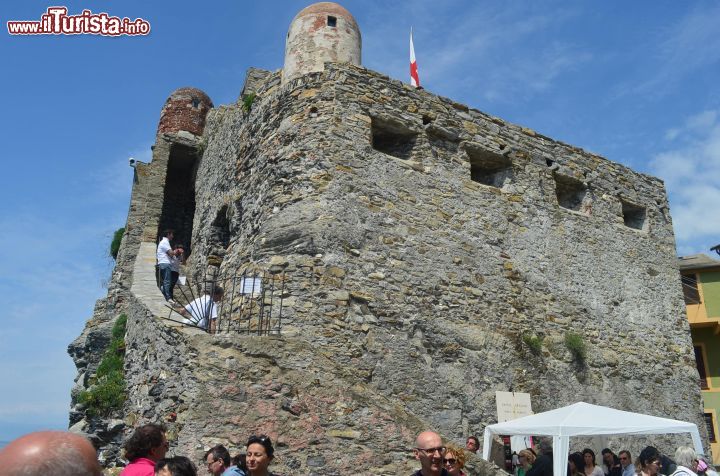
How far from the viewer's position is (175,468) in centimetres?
347

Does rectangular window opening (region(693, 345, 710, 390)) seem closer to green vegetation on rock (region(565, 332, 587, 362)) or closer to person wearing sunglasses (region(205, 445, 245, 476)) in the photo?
green vegetation on rock (region(565, 332, 587, 362))

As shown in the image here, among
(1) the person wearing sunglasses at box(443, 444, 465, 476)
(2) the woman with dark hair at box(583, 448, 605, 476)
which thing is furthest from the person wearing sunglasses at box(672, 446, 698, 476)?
(1) the person wearing sunglasses at box(443, 444, 465, 476)

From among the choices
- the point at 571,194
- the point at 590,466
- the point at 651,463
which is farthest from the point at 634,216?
the point at 651,463

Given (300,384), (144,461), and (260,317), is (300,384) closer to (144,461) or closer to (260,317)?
(260,317)

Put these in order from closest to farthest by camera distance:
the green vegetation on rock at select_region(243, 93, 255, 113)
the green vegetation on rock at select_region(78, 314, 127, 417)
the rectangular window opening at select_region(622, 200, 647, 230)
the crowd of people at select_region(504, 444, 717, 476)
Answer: the crowd of people at select_region(504, 444, 717, 476), the green vegetation on rock at select_region(78, 314, 127, 417), the green vegetation on rock at select_region(243, 93, 255, 113), the rectangular window opening at select_region(622, 200, 647, 230)

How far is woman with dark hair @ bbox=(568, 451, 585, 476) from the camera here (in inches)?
306

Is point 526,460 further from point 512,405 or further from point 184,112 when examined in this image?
point 184,112

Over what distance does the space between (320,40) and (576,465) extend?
7.26 meters

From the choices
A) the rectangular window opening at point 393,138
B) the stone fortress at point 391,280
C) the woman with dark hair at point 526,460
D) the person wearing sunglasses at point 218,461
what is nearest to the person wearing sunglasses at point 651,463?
the stone fortress at point 391,280

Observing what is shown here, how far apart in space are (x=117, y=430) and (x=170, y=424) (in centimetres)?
234

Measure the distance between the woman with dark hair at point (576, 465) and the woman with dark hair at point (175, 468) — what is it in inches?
225

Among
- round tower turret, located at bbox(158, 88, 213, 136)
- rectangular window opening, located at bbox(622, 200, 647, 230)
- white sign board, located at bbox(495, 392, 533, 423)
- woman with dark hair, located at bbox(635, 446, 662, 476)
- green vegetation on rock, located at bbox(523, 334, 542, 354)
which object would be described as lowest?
woman with dark hair, located at bbox(635, 446, 662, 476)

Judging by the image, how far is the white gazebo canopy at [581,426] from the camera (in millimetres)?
7254

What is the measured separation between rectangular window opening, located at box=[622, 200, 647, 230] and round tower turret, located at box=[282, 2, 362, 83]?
6.40m
